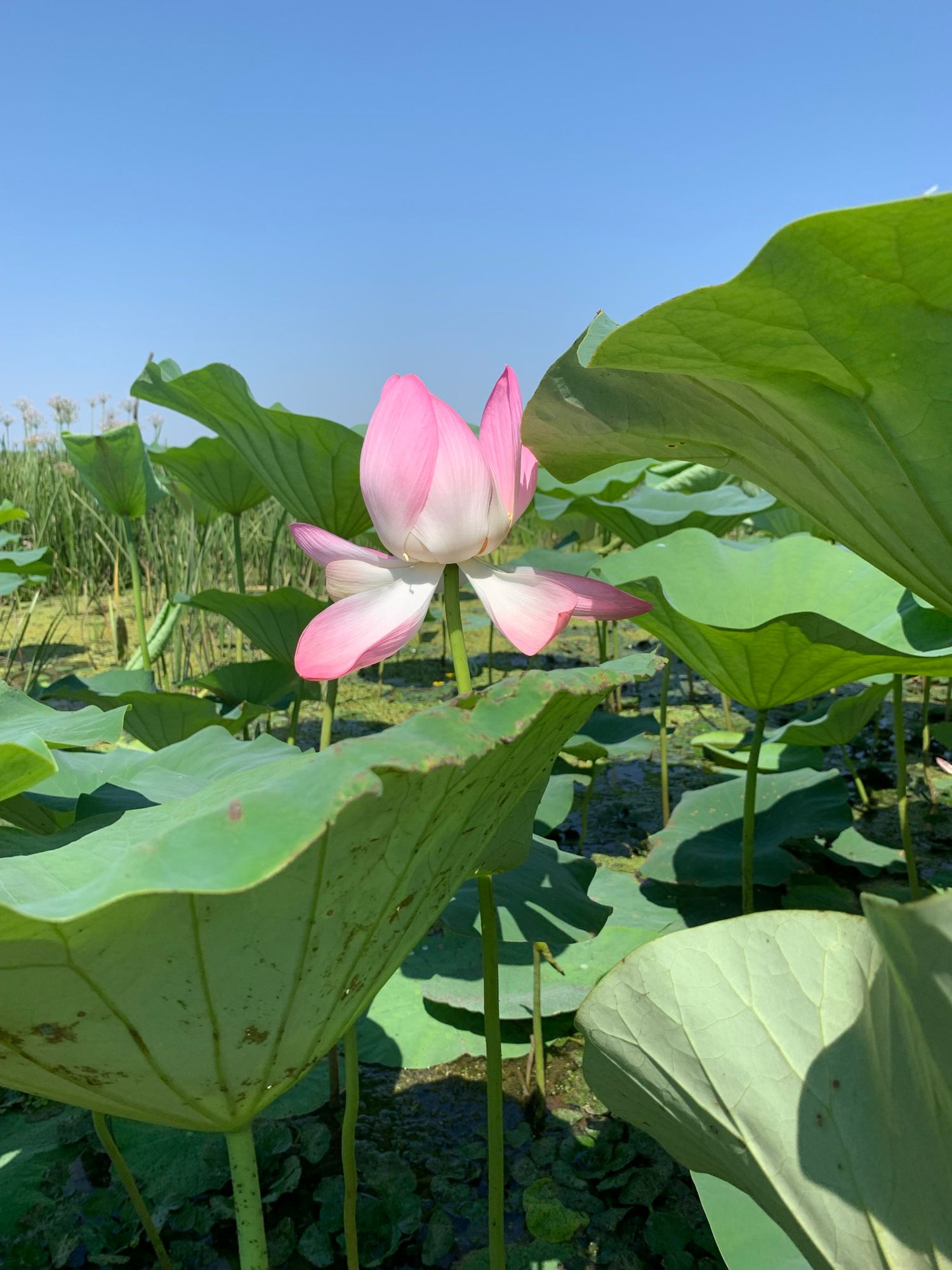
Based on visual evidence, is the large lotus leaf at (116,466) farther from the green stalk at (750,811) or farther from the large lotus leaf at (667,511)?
the green stalk at (750,811)

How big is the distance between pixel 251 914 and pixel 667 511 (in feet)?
6.37

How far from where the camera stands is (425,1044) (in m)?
1.32

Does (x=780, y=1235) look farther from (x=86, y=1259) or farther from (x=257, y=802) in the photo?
(x=86, y=1259)

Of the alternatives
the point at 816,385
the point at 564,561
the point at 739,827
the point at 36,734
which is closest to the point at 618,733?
the point at 739,827

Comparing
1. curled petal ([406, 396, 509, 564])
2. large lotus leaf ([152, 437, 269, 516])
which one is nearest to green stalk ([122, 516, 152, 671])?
large lotus leaf ([152, 437, 269, 516])

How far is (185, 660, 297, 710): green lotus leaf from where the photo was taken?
7.40ft

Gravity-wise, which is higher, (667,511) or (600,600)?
(667,511)

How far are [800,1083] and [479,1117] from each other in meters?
0.81

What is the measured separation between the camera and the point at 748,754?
2293 mm

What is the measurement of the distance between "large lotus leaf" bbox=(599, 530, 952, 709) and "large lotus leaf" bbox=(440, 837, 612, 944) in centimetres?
36

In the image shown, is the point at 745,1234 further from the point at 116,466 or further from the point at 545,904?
the point at 116,466

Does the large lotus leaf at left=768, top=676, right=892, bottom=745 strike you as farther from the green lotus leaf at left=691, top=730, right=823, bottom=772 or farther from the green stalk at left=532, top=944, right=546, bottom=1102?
the green stalk at left=532, top=944, right=546, bottom=1102

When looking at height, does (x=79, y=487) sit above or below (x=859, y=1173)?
above

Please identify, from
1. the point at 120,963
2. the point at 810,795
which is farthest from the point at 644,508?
the point at 120,963
